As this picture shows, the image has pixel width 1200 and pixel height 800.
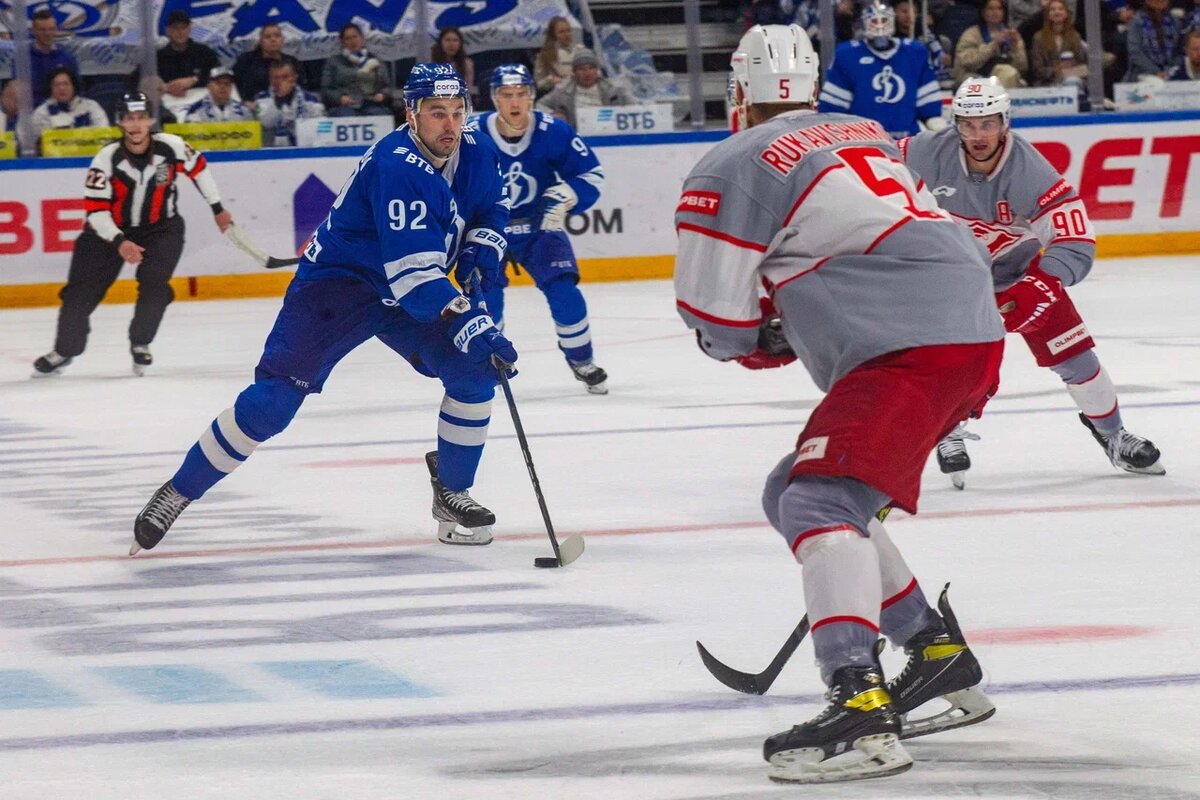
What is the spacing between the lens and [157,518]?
15.0 feet

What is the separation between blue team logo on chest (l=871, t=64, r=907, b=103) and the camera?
1162cm

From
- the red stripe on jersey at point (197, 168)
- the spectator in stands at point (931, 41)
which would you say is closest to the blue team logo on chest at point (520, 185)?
the red stripe on jersey at point (197, 168)

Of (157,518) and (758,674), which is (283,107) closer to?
(157,518)

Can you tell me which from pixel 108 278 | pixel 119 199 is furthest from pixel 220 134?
pixel 119 199

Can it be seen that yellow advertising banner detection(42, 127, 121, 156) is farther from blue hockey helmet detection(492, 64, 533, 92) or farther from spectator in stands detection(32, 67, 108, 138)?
blue hockey helmet detection(492, 64, 533, 92)

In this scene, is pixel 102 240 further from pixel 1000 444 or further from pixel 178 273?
pixel 1000 444

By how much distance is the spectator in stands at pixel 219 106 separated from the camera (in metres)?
11.3

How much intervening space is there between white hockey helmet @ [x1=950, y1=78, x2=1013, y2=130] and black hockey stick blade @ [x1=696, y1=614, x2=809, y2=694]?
2354mm

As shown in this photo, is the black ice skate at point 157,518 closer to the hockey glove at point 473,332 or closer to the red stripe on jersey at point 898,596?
the hockey glove at point 473,332

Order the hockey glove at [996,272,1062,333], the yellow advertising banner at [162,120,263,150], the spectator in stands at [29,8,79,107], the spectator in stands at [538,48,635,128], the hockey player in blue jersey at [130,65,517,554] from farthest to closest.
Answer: the spectator in stands at [538,48,635,128], the yellow advertising banner at [162,120,263,150], the spectator in stands at [29,8,79,107], the hockey glove at [996,272,1062,333], the hockey player in blue jersey at [130,65,517,554]

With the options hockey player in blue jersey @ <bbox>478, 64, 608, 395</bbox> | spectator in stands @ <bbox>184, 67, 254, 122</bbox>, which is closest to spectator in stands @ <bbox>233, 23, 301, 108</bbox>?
spectator in stands @ <bbox>184, 67, 254, 122</bbox>

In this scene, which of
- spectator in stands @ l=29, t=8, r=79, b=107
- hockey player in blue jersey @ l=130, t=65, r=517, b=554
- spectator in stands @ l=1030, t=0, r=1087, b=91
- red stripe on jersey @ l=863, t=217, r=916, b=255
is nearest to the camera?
red stripe on jersey @ l=863, t=217, r=916, b=255

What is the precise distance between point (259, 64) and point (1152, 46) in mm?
5836

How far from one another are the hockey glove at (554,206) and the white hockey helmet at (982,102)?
103 inches
